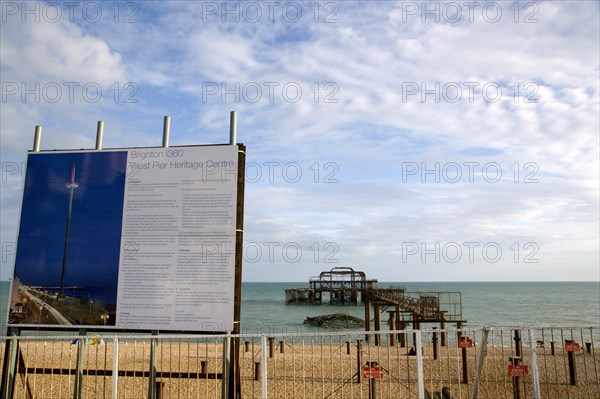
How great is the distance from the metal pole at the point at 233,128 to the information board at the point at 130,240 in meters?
0.20

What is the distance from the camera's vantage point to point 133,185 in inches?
368

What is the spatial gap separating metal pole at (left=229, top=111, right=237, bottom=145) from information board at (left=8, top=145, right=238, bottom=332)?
7.9 inches

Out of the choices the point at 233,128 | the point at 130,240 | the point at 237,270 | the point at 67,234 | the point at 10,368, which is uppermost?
the point at 233,128

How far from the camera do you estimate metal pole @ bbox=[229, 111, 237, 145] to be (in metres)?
9.12

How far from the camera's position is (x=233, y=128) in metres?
9.17

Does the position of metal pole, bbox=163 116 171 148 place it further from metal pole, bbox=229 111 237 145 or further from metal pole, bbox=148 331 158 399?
metal pole, bbox=148 331 158 399

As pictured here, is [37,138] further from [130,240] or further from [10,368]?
[10,368]

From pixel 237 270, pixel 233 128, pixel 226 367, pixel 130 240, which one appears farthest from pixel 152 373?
pixel 233 128

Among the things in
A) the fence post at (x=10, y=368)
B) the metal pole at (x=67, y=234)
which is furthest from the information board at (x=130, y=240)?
the fence post at (x=10, y=368)

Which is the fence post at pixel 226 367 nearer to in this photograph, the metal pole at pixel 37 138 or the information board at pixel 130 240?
the information board at pixel 130 240

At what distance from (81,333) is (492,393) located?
11.2 meters

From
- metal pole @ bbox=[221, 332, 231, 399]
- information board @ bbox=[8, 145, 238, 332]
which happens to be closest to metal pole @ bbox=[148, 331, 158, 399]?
information board @ bbox=[8, 145, 238, 332]

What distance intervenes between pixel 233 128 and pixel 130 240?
2898mm

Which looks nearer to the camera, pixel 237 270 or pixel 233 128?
pixel 237 270
